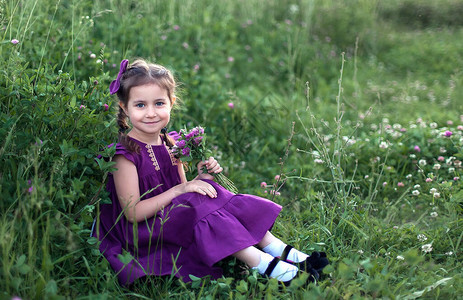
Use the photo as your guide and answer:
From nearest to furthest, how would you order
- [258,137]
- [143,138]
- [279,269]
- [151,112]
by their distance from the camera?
[279,269]
[151,112]
[143,138]
[258,137]

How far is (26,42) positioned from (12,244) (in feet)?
5.12

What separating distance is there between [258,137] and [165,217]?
1.96m

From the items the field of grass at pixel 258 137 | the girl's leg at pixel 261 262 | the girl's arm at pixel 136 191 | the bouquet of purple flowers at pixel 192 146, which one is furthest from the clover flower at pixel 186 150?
the girl's leg at pixel 261 262

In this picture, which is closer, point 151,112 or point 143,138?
point 151,112

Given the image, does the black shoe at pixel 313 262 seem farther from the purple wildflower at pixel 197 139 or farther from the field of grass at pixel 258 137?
the purple wildflower at pixel 197 139

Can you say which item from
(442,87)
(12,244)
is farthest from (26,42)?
(442,87)

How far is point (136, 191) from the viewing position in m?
2.47

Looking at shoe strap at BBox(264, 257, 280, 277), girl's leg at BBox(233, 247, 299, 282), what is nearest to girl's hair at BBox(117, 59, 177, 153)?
girl's leg at BBox(233, 247, 299, 282)

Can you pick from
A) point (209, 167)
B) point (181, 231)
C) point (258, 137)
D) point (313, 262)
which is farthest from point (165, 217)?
point (258, 137)

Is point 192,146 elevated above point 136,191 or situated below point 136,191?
above

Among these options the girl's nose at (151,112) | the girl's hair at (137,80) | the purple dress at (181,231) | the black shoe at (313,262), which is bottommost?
the black shoe at (313,262)

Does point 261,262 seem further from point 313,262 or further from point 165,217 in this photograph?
point 165,217

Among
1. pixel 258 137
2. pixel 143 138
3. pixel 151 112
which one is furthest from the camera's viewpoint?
pixel 258 137

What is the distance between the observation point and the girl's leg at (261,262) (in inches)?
93.9
